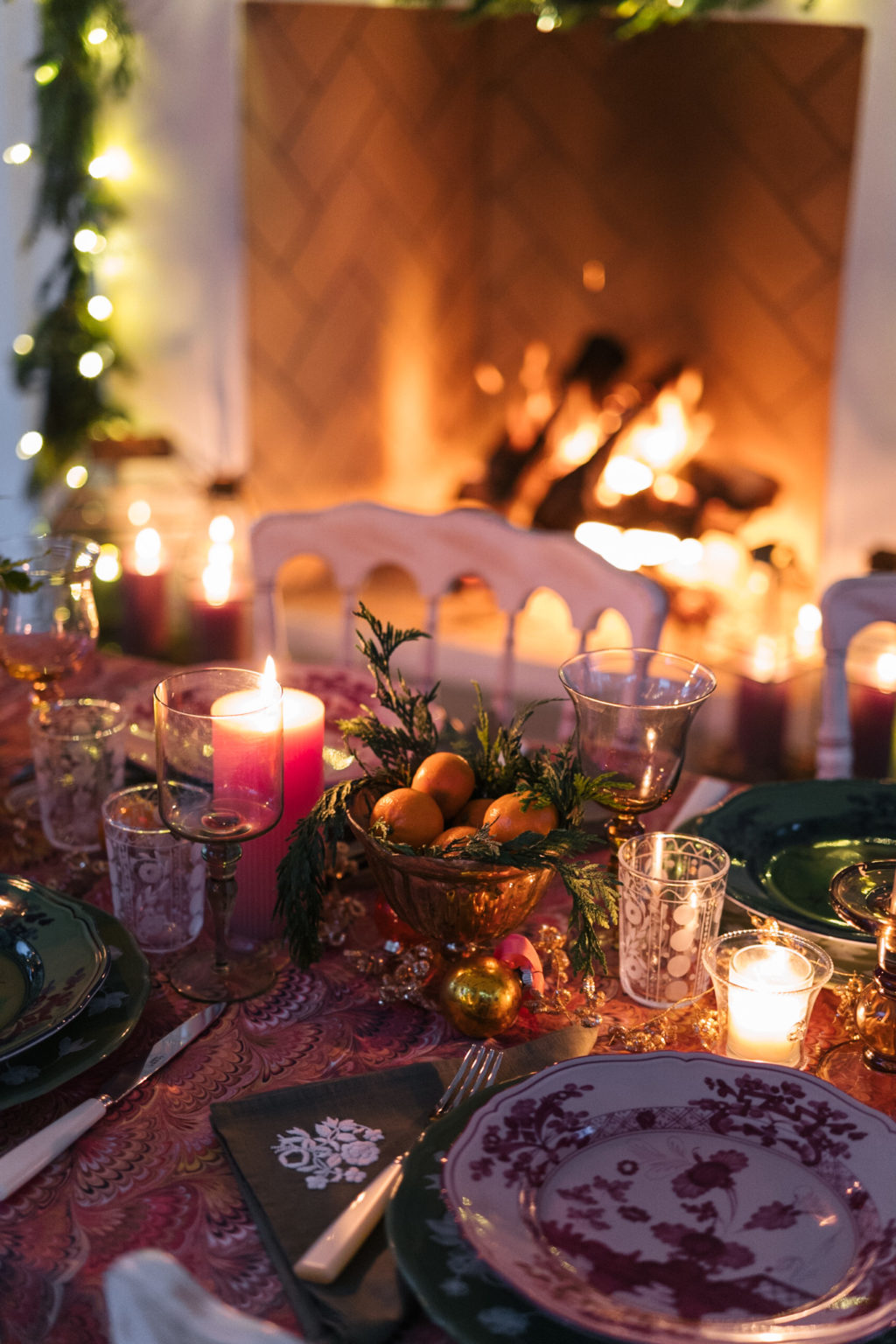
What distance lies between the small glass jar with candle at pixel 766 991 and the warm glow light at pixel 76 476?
2100mm

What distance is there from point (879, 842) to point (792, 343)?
5.95 ft

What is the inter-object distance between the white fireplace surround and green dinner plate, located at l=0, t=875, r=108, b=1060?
72.1 inches

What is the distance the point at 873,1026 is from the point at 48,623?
0.71 m

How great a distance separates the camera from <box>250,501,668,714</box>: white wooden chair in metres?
1.31

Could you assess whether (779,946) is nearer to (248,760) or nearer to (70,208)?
(248,760)

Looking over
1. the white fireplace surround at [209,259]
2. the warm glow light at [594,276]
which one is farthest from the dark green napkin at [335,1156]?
the warm glow light at [594,276]

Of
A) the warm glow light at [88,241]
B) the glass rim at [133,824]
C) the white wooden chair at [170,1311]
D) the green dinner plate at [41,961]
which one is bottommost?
the green dinner plate at [41,961]

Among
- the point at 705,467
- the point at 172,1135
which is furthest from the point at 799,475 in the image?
the point at 172,1135

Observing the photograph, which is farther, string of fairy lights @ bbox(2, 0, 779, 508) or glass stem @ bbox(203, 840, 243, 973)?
string of fairy lights @ bbox(2, 0, 779, 508)

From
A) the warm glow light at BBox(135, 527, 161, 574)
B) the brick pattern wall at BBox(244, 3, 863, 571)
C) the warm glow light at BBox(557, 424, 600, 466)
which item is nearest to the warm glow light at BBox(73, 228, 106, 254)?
the brick pattern wall at BBox(244, 3, 863, 571)

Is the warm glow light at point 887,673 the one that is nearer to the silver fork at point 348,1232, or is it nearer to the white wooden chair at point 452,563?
the white wooden chair at point 452,563

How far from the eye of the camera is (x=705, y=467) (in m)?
2.64

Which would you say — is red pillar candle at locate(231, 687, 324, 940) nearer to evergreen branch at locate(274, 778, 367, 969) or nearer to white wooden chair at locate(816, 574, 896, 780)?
evergreen branch at locate(274, 778, 367, 969)

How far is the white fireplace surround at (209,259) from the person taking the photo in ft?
7.02
